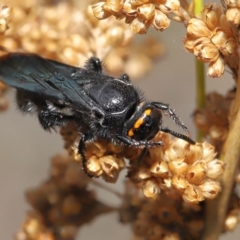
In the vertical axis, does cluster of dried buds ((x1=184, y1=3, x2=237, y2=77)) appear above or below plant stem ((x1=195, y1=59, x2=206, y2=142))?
above

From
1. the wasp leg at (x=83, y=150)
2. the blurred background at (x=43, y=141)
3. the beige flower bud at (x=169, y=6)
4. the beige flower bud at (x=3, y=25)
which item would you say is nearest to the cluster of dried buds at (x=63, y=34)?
the beige flower bud at (x=3, y=25)

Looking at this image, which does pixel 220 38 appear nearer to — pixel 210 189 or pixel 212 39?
pixel 212 39

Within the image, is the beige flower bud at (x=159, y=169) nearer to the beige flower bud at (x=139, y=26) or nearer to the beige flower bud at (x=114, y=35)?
the beige flower bud at (x=139, y=26)

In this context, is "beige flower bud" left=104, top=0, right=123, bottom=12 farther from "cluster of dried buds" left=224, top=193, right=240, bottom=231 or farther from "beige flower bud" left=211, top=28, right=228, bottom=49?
"cluster of dried buds" left=224, top=193, right=240, bottom=231

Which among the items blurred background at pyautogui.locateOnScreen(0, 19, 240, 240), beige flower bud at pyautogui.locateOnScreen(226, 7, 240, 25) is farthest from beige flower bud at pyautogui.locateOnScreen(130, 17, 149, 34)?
blurred background at pyautogui.locateOnScreen(0, 19, 240, 240)

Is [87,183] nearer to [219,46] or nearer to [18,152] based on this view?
[219,46]

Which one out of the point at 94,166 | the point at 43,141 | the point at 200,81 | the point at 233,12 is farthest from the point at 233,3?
the point at 43,141
